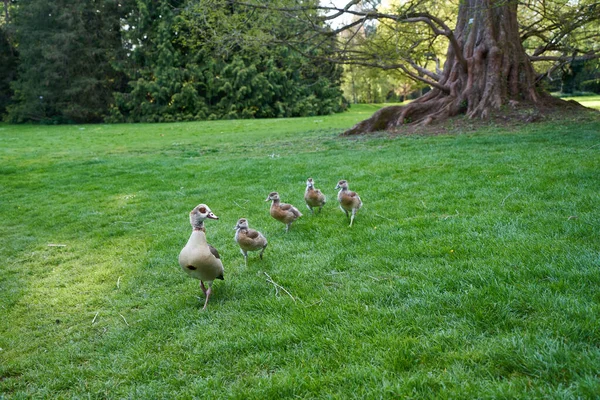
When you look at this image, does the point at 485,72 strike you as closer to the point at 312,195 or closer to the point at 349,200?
the point at 312,195

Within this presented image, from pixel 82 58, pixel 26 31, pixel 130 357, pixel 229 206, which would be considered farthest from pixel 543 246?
pixel 26 31

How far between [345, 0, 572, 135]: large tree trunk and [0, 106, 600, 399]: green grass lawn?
22.5ft

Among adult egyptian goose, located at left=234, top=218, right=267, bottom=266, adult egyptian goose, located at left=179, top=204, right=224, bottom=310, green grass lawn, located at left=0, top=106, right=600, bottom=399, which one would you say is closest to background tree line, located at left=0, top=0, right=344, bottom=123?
green grass lawn, located at left=0, top=106, right=600, bottom=399

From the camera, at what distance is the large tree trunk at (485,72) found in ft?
47.7

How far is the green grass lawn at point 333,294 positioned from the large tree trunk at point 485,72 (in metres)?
6.87

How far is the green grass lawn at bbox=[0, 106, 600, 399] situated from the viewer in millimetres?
2738

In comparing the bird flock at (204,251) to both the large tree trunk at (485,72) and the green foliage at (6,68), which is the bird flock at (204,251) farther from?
the green foliage at (6,68)

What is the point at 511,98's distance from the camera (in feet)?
49.1

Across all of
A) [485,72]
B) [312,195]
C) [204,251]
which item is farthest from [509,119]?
[204,251]

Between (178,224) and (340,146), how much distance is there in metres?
7.92

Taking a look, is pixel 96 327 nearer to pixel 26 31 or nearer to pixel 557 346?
pixel 557 346

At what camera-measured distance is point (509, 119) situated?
45.5 feet

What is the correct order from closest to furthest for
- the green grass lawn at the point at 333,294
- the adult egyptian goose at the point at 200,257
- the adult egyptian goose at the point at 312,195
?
the green grass lawn at the point at 333,294 → the adult egyptian goose at the point at 200,257 → the adult egyptian goose at the point at 312,195


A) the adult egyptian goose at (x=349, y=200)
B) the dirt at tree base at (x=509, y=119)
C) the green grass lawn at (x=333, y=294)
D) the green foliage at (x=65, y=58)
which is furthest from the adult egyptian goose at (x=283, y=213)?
the green foliage at (x=65, y=58)
